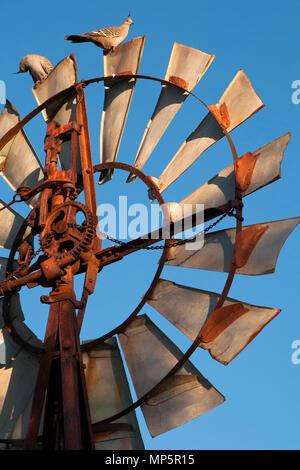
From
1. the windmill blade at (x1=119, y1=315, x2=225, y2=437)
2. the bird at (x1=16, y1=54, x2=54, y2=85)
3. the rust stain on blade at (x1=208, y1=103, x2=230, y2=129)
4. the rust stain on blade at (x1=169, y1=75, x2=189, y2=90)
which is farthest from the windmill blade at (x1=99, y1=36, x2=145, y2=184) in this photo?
the windmill blade at (x1=119, y1=315, x2=225, y2=437)

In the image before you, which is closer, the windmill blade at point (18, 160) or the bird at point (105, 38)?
the bird at point (105, 38)

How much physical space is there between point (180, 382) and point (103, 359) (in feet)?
2.97

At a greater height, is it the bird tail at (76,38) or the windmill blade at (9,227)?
the bird tail at (76,38)

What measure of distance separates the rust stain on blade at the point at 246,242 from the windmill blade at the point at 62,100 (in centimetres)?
230

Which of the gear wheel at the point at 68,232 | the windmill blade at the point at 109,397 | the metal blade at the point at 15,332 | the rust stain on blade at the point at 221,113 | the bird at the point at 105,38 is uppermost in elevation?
the bird at the point at 105,38

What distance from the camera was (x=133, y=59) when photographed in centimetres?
809

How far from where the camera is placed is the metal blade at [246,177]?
6.77 meters

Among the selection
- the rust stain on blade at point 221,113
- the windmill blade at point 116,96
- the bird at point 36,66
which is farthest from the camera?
the bird at point 36,66

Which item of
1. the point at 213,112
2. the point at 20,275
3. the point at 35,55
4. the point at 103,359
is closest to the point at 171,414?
the point at 103,359

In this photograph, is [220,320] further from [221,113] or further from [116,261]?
[221,113]

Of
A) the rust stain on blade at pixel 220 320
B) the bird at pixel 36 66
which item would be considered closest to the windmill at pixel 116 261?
the rust stain on blade at pixel 220 320

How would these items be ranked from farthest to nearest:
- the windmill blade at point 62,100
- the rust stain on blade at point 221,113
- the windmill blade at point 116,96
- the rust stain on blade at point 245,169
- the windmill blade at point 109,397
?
the windmill blade at point 62,100, the windmill blade at point 116,96, the rust stain on blade at point 221,113, the rust stain on blade at point 245,169, the windmill blade at point 109,397

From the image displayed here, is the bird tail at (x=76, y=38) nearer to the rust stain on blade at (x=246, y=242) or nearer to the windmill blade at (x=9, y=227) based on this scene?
the windmill blade at (x=9, y=227)
